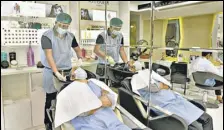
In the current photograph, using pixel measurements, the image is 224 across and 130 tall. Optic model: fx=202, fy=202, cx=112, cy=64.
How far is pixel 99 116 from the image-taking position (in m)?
1.79

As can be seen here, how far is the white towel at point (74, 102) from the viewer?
5.58 feet

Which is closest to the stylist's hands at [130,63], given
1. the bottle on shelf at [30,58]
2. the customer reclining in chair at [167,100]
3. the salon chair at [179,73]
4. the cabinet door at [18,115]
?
the customer reclining in chair at [167,100]

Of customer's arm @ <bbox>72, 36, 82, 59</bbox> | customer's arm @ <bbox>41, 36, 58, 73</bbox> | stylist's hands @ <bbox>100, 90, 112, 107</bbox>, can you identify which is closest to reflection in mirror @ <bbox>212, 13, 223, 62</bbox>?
stylist's hands @ <bbox>100, 90, 112, 107</bbox>

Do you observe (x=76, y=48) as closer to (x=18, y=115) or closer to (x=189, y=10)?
(x=18, y=115)

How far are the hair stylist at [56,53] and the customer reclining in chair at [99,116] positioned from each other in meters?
0.34

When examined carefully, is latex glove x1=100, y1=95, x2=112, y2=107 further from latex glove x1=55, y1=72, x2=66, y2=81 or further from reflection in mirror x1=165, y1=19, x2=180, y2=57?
reflection in mirror x1=165, y1=19, x2=180, y2=57

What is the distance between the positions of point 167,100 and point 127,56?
82 centimetres

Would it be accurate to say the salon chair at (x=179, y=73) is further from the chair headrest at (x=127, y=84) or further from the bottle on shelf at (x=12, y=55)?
the bottle on shelf at (x=12, y=55)

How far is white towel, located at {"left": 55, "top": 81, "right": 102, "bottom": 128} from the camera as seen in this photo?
1.70 m

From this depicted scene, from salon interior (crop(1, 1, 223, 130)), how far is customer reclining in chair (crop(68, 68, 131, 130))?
0.08 m

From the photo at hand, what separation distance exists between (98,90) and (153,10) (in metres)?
1.11

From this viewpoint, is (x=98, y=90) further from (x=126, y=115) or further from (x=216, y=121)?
(x=216, y=121)

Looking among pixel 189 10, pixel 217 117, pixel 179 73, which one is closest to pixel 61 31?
pixel 189 10

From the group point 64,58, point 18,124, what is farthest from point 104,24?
A: point 18,124
